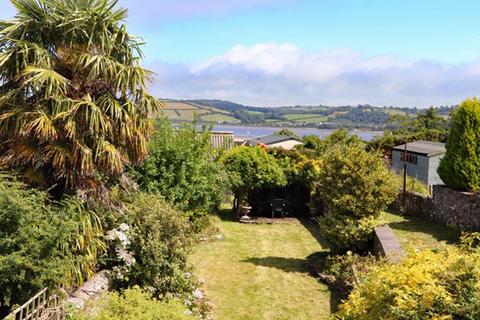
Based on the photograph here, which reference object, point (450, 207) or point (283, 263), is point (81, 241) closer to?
point (283, 263)

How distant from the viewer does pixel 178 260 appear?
7.96 metres

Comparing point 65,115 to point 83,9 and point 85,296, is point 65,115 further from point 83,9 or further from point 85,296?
point 85,296

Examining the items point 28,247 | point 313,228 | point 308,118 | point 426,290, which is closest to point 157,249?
point 28,247

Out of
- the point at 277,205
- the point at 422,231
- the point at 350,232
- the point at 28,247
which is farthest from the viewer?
the point at 277,205

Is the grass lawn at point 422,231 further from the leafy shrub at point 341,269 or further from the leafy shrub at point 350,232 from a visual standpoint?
the leafy shrub at point 341,269

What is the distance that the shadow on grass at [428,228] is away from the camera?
11.7 m

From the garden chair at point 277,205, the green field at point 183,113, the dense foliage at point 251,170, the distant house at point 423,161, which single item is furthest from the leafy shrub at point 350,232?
the distant house at point 423,161

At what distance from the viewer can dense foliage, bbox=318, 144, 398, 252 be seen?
391 inches

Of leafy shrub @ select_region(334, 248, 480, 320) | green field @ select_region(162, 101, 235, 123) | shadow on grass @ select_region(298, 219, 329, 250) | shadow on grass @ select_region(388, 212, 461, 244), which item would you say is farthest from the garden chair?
leafy shrub @ select_region(334, 248, 480, 320)

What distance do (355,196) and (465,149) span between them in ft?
15.8

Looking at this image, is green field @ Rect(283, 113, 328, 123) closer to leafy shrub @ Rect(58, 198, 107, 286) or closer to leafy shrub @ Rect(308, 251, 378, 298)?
leafy shrub @ Rect(308, 251, 378, 298)

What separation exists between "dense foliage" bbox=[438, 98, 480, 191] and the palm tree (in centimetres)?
930

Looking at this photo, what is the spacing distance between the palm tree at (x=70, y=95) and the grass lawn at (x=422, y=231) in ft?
22.6

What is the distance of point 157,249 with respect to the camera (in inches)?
299
